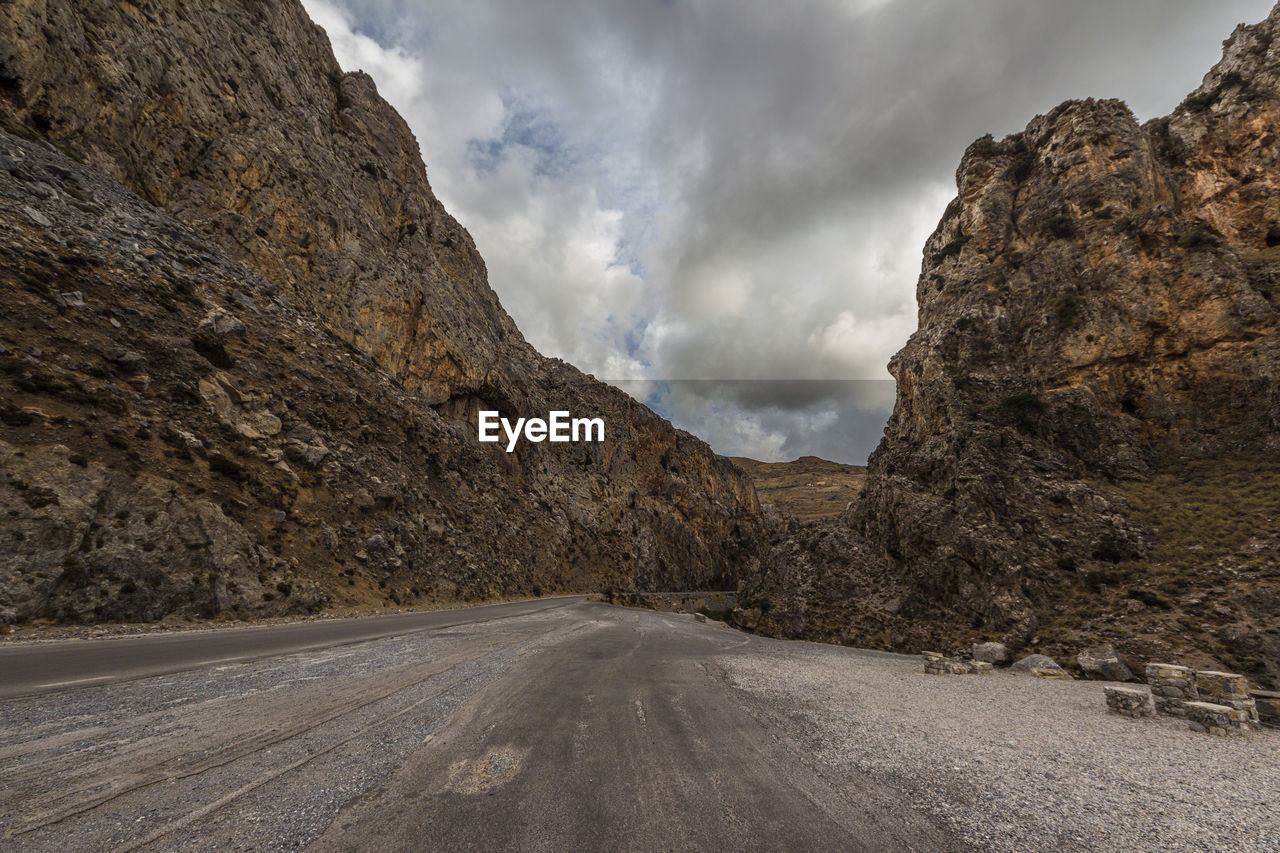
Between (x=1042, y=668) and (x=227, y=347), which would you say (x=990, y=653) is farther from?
(x=227, y=347)

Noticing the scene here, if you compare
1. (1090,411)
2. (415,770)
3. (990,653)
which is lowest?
(990,653)

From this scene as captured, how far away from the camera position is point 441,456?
42.1 meters

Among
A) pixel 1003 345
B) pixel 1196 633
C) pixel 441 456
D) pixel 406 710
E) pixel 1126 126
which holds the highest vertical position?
pixel 1126 126

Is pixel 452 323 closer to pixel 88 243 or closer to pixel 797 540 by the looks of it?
pixel 88 243

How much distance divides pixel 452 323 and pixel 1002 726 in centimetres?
5893

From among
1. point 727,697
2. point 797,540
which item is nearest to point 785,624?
point 797,540

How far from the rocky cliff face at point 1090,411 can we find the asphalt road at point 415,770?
2364 centimetres

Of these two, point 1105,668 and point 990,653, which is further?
point 990,653

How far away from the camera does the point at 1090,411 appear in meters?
29.4

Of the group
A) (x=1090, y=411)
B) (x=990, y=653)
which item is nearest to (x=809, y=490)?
(x=1090, y=411)

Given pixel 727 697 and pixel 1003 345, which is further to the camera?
pixel 1003 345

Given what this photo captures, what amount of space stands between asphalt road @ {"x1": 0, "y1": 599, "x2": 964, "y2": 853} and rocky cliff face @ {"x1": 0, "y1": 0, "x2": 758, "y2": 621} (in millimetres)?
11017

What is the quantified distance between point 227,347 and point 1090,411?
2127 inches

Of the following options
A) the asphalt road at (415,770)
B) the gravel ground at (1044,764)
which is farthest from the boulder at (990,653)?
the asphalt road at (415,770)
